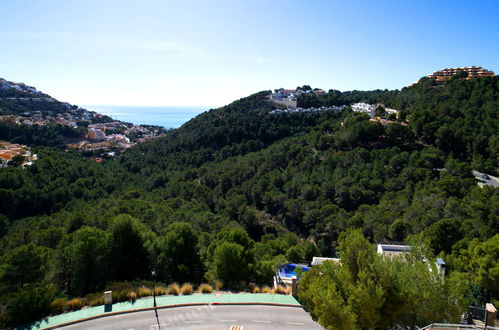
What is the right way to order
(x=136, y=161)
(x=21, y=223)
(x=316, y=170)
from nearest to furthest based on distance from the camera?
1. (x=21, y=223)
2. (x=316, y=170)
3. (x=136, y=161)

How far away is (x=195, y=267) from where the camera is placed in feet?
50.8

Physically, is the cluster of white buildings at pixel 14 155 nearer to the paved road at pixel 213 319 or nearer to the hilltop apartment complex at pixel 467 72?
the paved road at pixel 213 319

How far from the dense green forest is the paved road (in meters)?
0.84

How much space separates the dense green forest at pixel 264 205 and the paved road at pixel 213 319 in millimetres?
838

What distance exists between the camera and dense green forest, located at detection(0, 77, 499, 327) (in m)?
12.9

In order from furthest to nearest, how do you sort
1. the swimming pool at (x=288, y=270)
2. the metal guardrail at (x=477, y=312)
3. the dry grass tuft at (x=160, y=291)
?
the swimming pool at (x=288, y=270)
the dry grass tuft at (x=160, y=291)
the metal guardrail at (x=477, y=312)

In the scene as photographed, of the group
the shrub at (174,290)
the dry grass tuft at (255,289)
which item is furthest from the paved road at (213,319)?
the dry grass tuft at (255,289)

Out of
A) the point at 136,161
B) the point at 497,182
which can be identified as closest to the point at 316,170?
the point at 497,182

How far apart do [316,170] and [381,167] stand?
8052 mm

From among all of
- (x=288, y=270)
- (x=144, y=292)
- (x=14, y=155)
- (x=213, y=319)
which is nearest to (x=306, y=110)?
(x=14, y=155)

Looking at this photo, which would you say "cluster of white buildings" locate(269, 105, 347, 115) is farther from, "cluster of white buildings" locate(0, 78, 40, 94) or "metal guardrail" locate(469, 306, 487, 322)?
"cluster of white buildings" locate(0, 78, 40, 94)

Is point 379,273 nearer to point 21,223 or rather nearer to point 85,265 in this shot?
point 85,265

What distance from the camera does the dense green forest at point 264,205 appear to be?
509 inches

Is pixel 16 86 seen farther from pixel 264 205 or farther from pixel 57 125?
pixel 264 205
